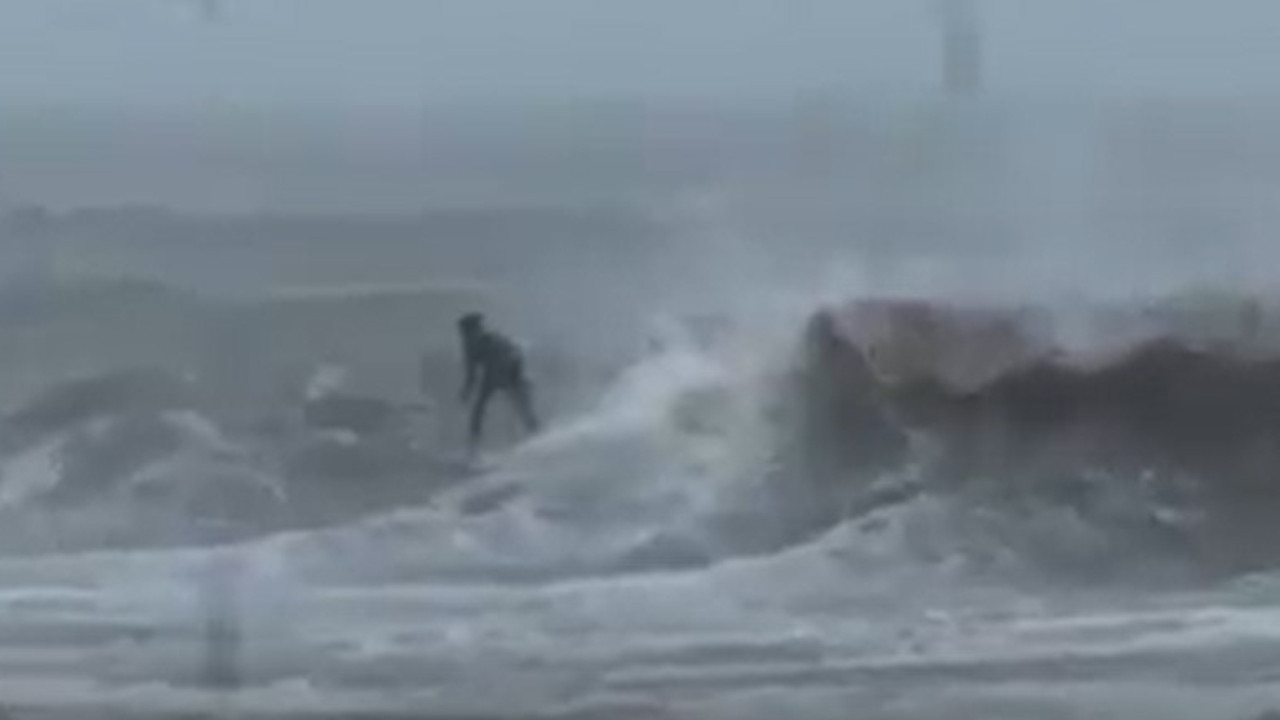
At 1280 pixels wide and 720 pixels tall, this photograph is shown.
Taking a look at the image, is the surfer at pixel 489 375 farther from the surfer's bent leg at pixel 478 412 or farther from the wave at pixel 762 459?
the wave at pixel 762 459

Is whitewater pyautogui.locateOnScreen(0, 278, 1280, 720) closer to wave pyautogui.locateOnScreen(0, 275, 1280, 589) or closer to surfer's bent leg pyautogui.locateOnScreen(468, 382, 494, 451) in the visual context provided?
wave pyautogui.locateOnScreen(0, 275, 1280, 589)

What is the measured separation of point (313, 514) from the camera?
13828 mm

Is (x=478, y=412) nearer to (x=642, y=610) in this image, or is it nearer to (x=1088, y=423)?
(x=1088, y=423)

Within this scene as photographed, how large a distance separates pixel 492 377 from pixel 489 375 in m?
0.09

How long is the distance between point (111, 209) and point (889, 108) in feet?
14.2

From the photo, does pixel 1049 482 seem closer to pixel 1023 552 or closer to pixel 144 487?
pixel 1023 552

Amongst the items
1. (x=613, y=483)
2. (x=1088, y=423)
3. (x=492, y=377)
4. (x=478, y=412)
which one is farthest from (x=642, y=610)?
(x=492, y=377)

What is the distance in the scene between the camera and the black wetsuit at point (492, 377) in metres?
14.9

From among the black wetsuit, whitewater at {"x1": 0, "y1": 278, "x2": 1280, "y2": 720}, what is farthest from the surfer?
whitewater at {"x1": 0, "y1": 278, "x2": 1280, "y2": 720}

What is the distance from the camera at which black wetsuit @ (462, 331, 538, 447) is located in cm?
1489

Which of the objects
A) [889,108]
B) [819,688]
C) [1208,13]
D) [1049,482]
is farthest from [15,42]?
[819,688]

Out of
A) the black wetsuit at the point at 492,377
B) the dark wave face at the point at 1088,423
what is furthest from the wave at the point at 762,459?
the black wetsuit at the point at 492,377

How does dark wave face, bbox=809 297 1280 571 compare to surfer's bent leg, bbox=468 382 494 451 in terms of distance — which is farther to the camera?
surfer's bent leg, bbox=468 382 494 451

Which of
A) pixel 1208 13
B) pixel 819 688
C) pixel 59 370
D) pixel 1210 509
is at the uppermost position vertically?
pixel 1208 13
